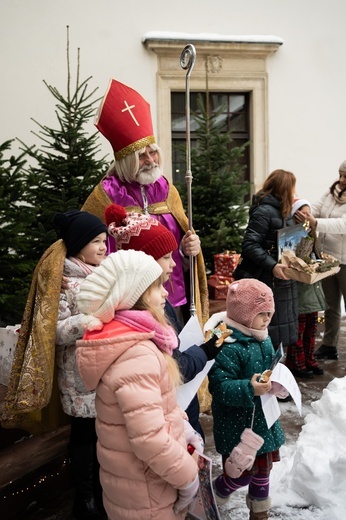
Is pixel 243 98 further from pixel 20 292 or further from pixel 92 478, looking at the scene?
pixel 92 478

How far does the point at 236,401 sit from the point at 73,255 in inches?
40.1

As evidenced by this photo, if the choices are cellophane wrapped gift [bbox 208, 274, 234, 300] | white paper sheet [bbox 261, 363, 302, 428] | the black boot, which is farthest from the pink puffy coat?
cellophane wrapped gift [bbox 208, 274, 234, 300]

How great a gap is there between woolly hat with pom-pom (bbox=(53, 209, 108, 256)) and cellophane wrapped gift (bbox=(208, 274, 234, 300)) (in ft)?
15.1

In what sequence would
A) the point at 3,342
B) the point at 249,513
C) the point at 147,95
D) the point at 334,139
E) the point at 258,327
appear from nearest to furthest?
the point at 258,327 < the point at 249,513 < the point at 3,342 < the point at 147,95 < the point at 334,139

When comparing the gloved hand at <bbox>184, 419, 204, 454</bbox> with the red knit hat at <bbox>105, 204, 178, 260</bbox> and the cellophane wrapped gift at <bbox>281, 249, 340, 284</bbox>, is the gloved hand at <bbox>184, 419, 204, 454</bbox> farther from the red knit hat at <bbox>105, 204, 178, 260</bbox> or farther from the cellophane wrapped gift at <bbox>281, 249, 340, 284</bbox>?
the cellophane wrapped gift at <bbox>281, 249, 340, 284</bbox>

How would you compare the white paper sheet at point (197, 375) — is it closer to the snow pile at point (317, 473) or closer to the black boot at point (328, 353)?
the snow pile at point (317, 473)

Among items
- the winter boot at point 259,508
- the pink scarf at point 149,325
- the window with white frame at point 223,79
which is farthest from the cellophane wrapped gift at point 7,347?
the window with white frame at point 223,79

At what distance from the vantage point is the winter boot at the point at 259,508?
2357mm

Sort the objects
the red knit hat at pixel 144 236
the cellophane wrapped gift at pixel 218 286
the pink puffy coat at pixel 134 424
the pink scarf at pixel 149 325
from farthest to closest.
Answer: the cellophane wrapped gift at pixel 218 286
the red knit hat at pixel 144 236
the pink scarf at pixel 149 325
the pink puffy coat at pixel 134 424

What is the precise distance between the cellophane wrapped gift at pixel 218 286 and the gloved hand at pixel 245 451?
4692mm

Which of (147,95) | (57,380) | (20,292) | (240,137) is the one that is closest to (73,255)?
(57,380)

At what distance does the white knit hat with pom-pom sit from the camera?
163 centimetres

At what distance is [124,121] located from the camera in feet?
9.13

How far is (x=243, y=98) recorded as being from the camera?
9312 millimetres
